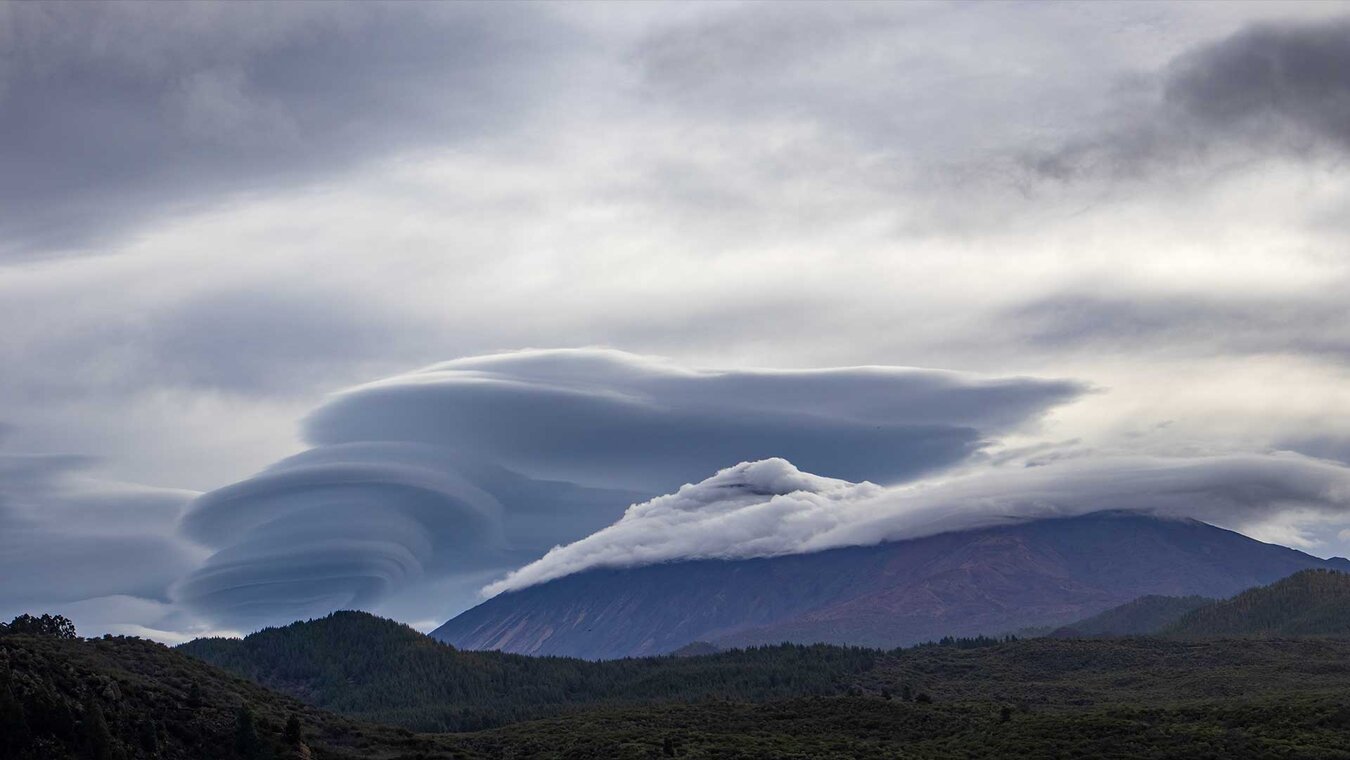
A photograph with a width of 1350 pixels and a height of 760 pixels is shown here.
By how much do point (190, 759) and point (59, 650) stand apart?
34901 mm

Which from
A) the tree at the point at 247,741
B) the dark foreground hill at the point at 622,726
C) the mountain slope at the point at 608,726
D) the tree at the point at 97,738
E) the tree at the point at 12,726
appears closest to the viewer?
the tree at the point at 12,726

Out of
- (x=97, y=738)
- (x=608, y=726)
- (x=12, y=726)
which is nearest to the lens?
(x=12, y=726)

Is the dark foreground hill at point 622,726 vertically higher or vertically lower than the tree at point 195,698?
lower

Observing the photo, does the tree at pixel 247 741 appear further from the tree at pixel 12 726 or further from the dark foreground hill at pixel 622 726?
the tree at pixel 12 726

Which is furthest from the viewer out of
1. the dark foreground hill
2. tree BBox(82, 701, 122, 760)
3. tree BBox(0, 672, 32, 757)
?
the dark foreground hill

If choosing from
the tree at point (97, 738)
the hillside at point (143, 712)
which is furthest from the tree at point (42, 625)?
the tree at point (97, 738)

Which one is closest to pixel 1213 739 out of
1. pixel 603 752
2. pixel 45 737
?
pixel 603 752

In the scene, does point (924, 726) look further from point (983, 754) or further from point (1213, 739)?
point (1213, 739)

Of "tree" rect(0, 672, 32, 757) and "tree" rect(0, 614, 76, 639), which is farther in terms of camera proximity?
"tree" rect(0, 614, 76, 639)

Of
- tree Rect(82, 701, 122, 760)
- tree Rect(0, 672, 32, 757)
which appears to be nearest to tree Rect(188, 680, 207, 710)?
tree Rect(82, 701, 122, 760)

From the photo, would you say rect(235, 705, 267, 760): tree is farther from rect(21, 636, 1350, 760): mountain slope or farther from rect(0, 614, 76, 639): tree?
rect(0, 614, 76, 639): tree

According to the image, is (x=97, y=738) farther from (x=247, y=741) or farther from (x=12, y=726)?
Answer: (x=247, y=741)

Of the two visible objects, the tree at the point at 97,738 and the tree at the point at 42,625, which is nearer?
the tree at the point at 97,738

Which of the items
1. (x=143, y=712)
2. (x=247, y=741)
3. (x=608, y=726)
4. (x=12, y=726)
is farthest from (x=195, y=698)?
(x=608, y=726)
